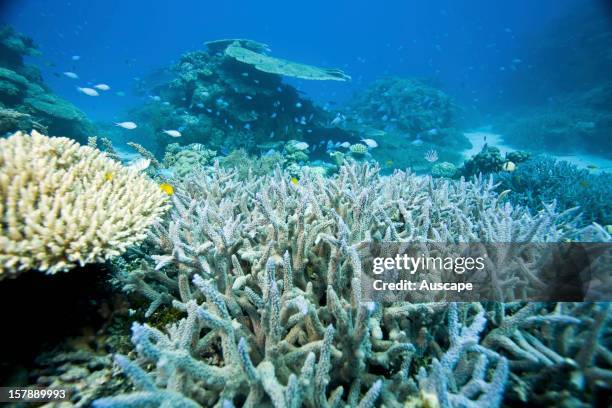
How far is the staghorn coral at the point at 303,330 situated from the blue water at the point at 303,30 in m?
66.5

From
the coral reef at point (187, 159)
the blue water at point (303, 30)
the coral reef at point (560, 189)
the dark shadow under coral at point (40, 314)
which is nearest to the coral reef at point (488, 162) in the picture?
the coral reef at point (560, 189)

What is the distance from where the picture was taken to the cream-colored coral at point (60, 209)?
175 centimetres

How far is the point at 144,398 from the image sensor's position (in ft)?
3.88

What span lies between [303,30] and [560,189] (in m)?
148

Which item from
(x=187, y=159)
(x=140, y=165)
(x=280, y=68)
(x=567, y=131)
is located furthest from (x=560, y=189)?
(x=567, y=131)

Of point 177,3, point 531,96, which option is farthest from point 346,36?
point 531,96

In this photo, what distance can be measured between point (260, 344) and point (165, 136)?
14.3 metres

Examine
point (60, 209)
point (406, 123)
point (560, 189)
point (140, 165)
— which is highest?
point (406, 123)

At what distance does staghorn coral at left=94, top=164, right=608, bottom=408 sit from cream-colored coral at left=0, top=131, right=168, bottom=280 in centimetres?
36

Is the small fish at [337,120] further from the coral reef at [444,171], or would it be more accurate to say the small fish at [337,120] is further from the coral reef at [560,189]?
the coral reef at [560,189]

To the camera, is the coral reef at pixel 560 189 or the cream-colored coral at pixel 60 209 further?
the coral reef at pixel 560 189

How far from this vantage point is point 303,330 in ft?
6.19

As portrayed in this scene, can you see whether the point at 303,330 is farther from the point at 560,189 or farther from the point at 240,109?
the point at 240,109

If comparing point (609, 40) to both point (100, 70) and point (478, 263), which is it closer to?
point (478, 263)
